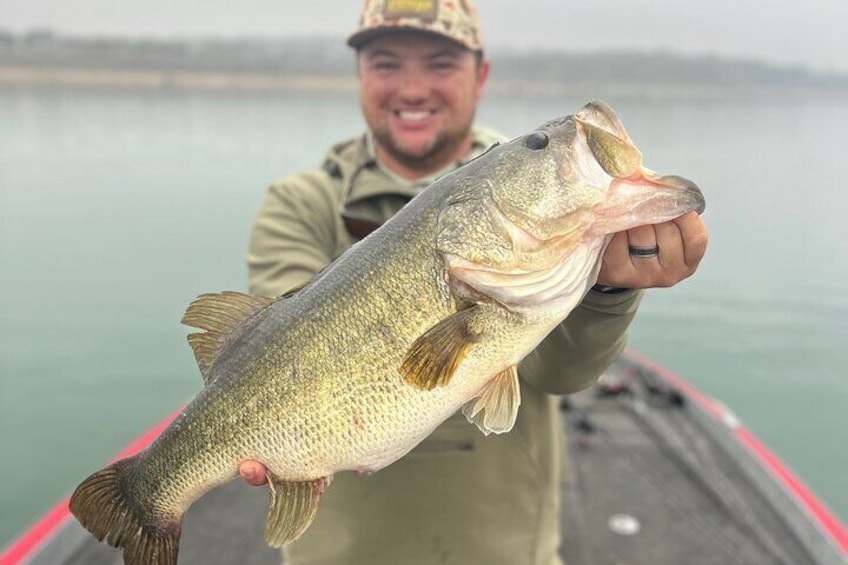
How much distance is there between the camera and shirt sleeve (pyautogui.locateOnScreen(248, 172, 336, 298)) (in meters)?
2.78

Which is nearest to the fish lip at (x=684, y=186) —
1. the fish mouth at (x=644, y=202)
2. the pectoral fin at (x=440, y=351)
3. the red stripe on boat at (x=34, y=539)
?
the fish mouth at (x=644, y=202)

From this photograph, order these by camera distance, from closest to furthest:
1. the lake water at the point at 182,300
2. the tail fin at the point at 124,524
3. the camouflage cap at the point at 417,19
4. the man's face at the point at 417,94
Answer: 1. the tail fin at the point at 124,524
2. the camouflage cap at the point at 417,19
3. the man's face at the point at 417,94
4. the lake water at the point at 182,300

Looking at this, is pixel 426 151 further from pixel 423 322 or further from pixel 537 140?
pixel 423 322

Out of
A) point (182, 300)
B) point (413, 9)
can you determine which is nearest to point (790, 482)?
point (413, 9)

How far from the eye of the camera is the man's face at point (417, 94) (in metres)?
3.01

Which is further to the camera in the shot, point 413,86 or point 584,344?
point 413,86

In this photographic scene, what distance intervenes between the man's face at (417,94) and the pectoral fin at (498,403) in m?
1.46

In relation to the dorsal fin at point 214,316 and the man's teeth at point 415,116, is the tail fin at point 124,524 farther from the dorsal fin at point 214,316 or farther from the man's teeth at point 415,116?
the man's teeth at point 415,116

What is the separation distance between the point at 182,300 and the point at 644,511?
A: 32.1 ft

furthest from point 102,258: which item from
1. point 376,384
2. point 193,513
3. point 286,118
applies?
point 286,118

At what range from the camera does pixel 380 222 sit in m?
2.86

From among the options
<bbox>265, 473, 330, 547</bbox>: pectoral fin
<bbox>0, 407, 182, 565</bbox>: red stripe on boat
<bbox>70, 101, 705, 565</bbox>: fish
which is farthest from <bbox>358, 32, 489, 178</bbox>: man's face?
<bbox>0, 407, 182, 565</bbox>: red stripe on boat

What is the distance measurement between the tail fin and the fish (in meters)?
0.14

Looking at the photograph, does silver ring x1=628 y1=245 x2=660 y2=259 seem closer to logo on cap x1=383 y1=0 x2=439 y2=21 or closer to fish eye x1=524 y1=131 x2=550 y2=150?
fish eye x1=524 y1=131 x2=550 y2=150
